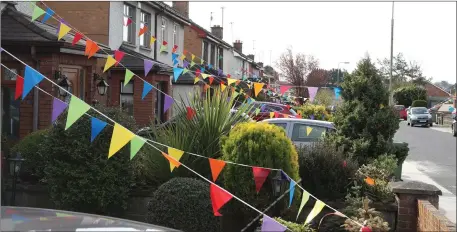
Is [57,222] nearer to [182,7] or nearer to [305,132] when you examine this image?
[305,132]

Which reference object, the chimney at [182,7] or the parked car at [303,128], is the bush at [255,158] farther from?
the chimney at [182,7]

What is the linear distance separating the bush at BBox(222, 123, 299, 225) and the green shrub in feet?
9.44

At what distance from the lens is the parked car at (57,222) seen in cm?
260

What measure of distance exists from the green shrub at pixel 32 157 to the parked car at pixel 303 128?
530cm

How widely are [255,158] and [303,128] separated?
5.70m

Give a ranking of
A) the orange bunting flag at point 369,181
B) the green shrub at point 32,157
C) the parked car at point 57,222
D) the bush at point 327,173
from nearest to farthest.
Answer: the parked car at point 57,222
the orange bunting flag at point 369,181
the bush at point 327,173
the green shrub at point 32,157

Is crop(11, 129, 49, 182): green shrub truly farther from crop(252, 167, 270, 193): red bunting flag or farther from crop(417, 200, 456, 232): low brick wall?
crop(417, 200, 456, 232): low brick wall

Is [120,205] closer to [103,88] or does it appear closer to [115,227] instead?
[115,227]

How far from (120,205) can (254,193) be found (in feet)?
6.47

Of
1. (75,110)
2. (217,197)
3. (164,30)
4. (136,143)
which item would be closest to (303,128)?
(217,197)

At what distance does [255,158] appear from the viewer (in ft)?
19.8

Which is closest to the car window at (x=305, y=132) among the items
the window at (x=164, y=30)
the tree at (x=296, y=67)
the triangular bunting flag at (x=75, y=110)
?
the triangular bunting flag at (x=75, y=110)

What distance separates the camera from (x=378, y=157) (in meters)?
8.38

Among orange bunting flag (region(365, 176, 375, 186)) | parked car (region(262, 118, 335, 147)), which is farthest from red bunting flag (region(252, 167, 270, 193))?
parked car (region(262, 118, 335, 147))
